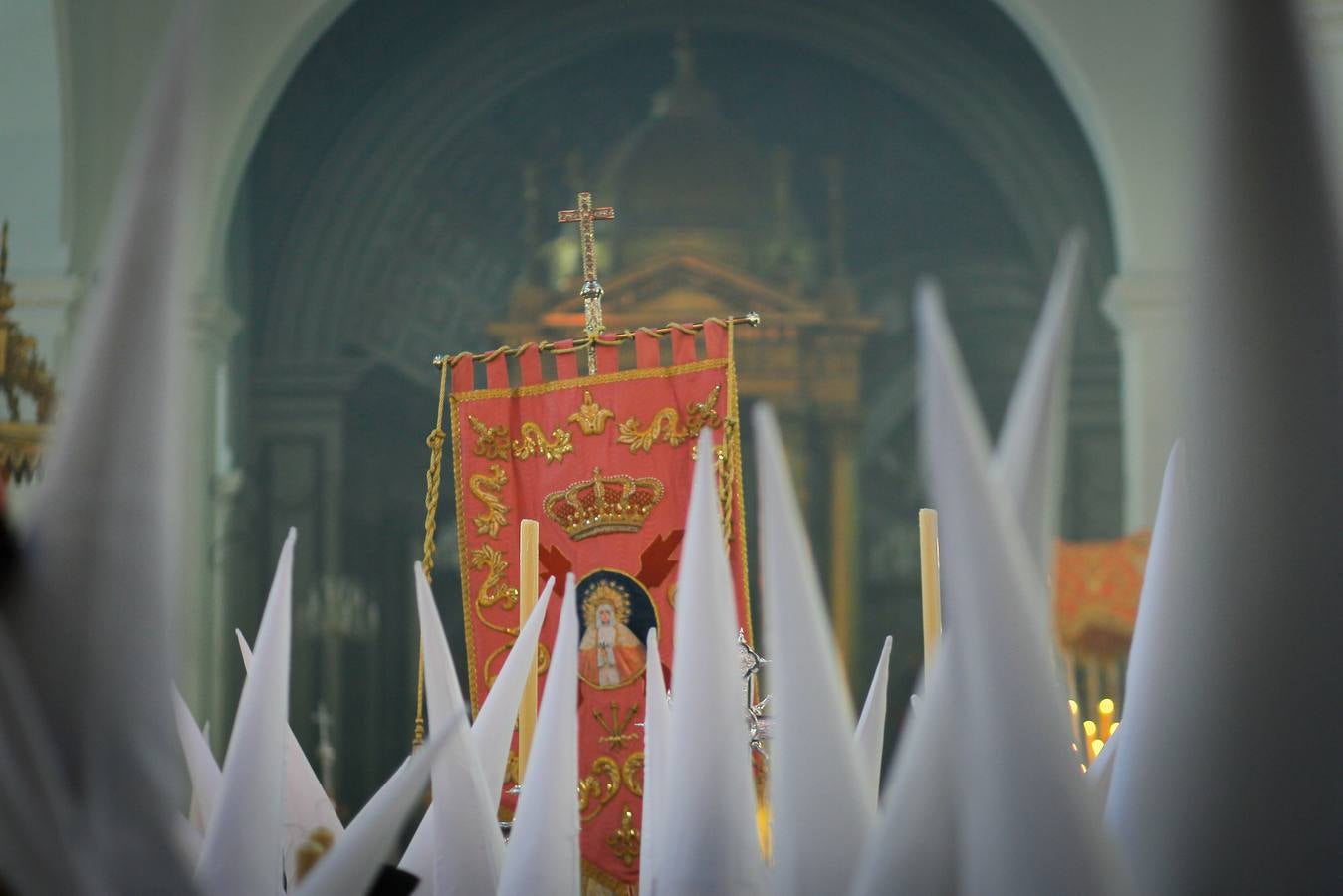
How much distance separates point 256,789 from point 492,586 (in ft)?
4.92

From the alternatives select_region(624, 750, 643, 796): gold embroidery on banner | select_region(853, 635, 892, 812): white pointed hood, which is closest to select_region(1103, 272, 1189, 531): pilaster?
select_region(624, 750, 643, 796): gold embroidery on banner

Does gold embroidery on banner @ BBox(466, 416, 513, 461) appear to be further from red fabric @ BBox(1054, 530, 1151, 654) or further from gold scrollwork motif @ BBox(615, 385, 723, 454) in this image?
red fabric @ BBox(1054, 530, 1151, 654)

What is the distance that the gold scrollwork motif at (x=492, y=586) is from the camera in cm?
220

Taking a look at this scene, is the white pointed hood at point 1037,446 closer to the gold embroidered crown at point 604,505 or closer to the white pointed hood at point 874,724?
the white pointed hood at point 874,724

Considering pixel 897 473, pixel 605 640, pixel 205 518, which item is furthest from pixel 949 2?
pixel 605 640

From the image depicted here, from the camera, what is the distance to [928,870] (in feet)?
1.94

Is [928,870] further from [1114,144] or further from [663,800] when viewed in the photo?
[1114,144]

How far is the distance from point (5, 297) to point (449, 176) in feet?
8.09

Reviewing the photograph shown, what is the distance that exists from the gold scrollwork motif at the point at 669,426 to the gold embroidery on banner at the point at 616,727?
0.42m

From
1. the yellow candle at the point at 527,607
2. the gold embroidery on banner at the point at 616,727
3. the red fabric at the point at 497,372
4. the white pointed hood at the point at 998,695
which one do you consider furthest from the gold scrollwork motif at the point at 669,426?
the white pointed hood at the point at 998,695

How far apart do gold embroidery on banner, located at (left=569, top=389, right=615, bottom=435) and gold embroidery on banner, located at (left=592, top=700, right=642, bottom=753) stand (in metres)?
0.44

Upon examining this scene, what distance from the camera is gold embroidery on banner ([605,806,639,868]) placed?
84.1 inches

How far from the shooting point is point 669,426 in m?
2.27

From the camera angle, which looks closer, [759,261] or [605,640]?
[605,640]
